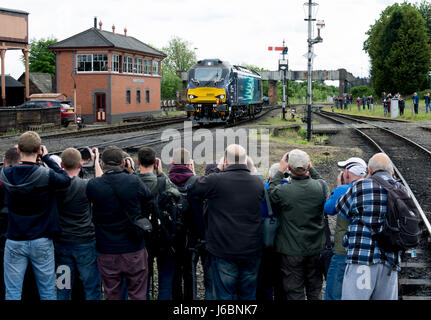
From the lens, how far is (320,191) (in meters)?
4.45

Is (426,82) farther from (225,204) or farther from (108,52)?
(225,204)

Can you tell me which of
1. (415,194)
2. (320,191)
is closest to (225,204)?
(320,191)

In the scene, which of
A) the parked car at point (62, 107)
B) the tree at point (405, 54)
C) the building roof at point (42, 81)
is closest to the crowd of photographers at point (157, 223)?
the parked car at point (62, 107)

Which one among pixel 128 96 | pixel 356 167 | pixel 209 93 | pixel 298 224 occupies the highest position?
pixel 128 96

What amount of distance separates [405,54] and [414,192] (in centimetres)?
4956

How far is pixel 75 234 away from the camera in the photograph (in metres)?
4.59

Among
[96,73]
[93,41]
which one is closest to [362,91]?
[93,41]

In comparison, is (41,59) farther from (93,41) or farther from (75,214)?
(75,214)

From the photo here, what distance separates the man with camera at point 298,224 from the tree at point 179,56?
82.6m

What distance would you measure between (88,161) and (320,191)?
2.38 m

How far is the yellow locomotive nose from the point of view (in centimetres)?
2548

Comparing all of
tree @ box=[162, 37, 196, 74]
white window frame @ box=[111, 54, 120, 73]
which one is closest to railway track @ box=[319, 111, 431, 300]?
white window frame @ box=[111, 54, 120, 73]

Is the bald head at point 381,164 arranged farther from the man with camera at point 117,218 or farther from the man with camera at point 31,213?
the man with camera at point 31,213

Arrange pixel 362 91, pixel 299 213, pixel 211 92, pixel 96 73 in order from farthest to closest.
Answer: pixel 362 91, pixel 96 73, pixel 211 92, pixel 299 213
